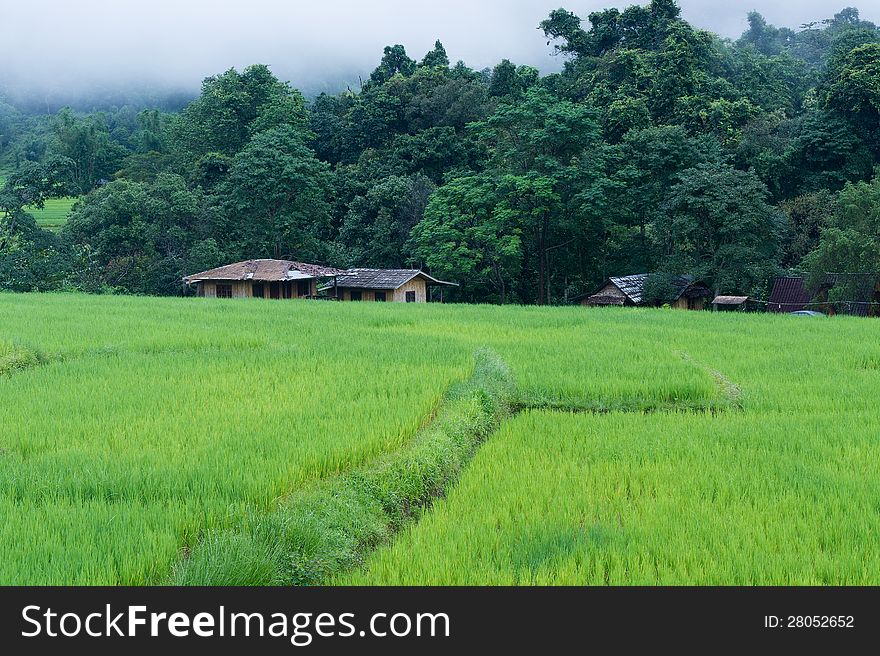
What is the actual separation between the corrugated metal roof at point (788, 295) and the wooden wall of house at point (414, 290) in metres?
14.5

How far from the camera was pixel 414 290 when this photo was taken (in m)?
33.2

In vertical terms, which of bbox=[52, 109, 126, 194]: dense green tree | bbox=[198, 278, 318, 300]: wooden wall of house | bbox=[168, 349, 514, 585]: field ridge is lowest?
bbox=[168, 349, 514, 585]: field ridge

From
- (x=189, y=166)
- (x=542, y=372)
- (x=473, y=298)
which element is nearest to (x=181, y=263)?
(x=189, y=166)

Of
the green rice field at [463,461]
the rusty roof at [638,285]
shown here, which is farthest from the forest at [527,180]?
the green rice field at [463,461]

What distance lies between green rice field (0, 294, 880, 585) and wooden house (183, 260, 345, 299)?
67.9 feet

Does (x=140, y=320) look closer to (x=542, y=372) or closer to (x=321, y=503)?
(x=542, y=372)

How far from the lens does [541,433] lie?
7309 millimetres

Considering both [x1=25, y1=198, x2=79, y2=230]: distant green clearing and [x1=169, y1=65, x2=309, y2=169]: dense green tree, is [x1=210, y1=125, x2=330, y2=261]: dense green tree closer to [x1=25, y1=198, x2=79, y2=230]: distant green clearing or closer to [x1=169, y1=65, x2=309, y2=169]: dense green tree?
[x1=169, y1=65, x2=309, y2=169]: dense green tree

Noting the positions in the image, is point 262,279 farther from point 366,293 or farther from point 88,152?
point 88,152

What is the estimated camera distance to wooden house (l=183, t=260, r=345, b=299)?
3356 cm

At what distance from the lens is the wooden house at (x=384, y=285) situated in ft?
106

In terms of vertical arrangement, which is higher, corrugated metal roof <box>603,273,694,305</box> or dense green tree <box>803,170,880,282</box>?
dense green tree <box>803,170,880,282</box>

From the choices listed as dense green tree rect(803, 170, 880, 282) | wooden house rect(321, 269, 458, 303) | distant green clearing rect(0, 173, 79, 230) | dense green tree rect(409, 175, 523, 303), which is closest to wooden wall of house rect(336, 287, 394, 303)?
wooden house rect(321, 269, 458, 303)

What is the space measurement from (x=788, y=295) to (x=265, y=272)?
22.1 meters
